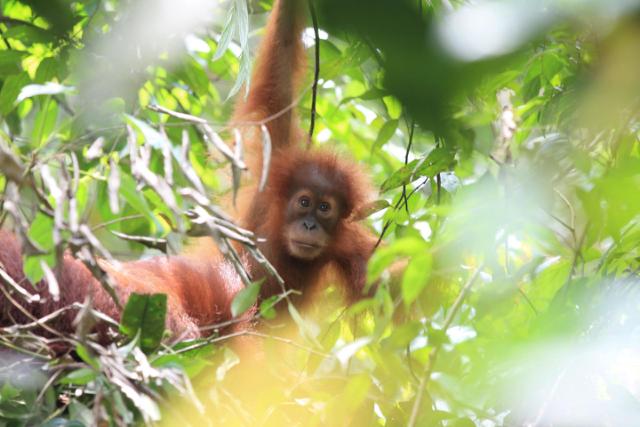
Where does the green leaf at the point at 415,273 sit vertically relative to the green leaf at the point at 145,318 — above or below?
above

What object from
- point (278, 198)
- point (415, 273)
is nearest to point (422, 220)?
point (415, 273)

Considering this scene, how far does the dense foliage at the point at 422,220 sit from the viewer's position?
0.55 meters

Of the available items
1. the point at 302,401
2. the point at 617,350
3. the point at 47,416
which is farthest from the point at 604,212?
the point at 47,416

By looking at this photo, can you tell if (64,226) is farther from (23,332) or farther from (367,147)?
(367,147)

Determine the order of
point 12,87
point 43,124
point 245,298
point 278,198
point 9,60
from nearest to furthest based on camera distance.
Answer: point 245,298, point 43,124, point 12,87, point 9,60, point 278,198

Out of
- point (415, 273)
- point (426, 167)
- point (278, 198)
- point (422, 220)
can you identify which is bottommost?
point (278, 198)

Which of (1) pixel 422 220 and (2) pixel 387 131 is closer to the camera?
(1) pixel 422 220

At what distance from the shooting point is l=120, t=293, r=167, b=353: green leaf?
2004mm

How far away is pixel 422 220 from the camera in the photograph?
240 centimetres

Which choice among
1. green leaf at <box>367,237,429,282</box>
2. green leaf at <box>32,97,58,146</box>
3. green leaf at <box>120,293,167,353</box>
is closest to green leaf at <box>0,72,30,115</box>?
green leaf at <box>32,97,58,146</box>

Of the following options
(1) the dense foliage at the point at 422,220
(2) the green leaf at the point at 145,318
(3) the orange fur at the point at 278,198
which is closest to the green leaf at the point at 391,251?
(1) the dense foliage at the point at 422,220

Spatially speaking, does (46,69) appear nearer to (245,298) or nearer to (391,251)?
(245,298)

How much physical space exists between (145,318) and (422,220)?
868mm

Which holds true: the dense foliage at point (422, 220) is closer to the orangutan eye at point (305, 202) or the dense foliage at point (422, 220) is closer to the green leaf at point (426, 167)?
the green leaf at point (426, 167)
